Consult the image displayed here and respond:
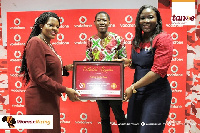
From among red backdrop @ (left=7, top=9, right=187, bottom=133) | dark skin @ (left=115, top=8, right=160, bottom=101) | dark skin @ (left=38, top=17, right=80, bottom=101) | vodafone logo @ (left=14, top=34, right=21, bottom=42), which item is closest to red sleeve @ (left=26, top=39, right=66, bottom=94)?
dark skin @ (left=38, top=17, right=80, bottom=101)

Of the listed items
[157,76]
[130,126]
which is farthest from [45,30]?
[130,126]

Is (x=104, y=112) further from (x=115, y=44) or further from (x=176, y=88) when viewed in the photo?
(x=176, y=88)

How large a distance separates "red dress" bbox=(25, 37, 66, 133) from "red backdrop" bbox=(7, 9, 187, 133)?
105 centimetres

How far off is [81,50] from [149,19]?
49.1 inches

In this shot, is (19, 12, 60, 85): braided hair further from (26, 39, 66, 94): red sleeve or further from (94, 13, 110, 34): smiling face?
(94, 13, 110, 34): smiling face

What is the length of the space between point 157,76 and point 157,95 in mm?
152

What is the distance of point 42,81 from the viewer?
1.37 m

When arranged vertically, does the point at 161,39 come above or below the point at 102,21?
below

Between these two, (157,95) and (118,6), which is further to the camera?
(118,6)

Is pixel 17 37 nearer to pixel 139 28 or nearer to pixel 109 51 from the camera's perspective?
pixel 109 51

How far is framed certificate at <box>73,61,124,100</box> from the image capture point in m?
1.60

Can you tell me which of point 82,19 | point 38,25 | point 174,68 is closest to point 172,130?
point 174,68

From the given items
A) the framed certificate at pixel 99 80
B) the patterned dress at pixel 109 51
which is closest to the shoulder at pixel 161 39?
the framed certificate at pixel 99 80

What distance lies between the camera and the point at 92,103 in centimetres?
254
